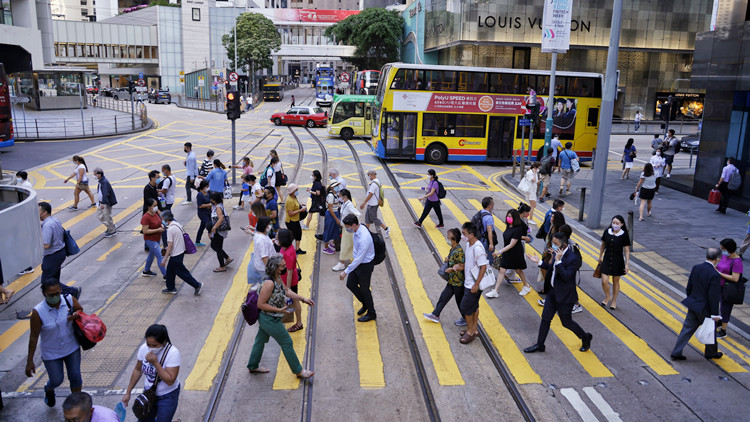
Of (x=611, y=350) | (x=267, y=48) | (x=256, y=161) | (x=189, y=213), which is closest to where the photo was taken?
(x=611, y=350)

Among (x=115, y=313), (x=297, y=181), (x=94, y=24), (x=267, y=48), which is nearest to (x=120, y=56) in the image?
(x=94, y=24)

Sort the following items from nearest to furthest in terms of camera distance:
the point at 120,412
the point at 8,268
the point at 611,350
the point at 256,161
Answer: the point at 120,412, the point at 8,268, the point at 611,350, the point at 256,161

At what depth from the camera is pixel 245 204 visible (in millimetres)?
16219

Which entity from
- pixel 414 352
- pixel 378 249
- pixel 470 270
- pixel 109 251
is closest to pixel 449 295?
pixel 470 270

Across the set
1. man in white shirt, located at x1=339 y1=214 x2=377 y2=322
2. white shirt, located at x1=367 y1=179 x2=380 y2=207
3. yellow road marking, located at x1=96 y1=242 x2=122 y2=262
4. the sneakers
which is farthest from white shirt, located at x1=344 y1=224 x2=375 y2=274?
yellow road marking, located at x1=96 y1=242 x2=122 y2=262

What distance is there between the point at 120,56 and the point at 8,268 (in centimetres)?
8348

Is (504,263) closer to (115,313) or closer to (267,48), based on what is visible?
(115,313)

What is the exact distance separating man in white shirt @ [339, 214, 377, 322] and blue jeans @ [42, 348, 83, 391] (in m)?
3.42

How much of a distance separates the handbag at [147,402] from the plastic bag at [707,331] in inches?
262

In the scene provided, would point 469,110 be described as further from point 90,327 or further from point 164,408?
point 164,408

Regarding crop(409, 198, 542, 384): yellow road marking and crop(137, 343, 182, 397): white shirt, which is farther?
crop(409, 198, 542, 384): yellow road marking

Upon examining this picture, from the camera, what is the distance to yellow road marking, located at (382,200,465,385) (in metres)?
7.45

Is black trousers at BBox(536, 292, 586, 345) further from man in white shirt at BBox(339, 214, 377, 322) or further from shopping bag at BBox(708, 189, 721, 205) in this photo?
shopping bag at BBox(708, 189, 721, 205)

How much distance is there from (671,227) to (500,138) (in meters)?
9.97
